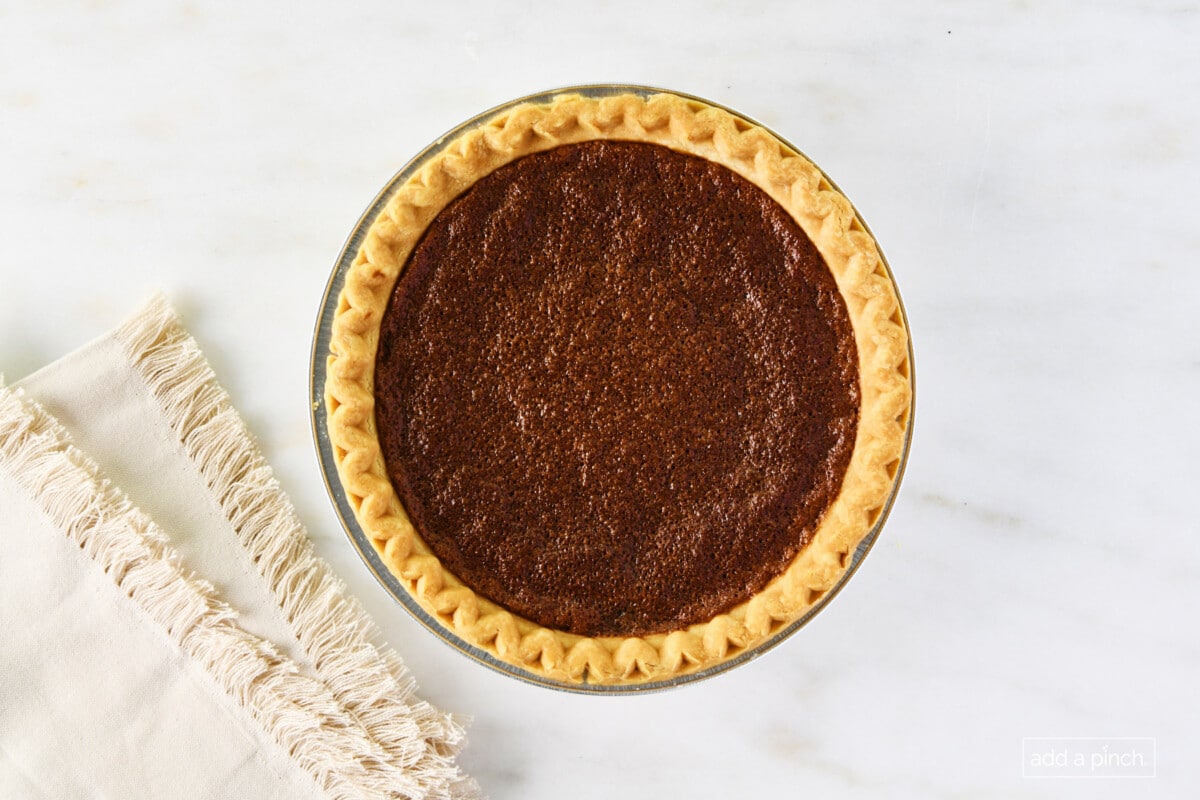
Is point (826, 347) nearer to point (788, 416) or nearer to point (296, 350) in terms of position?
point (788, 416)

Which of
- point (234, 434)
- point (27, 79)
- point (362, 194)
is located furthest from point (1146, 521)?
point (27, 79)

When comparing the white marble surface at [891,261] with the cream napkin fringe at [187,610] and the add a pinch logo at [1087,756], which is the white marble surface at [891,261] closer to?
the add a pinch logo at [1087,756]

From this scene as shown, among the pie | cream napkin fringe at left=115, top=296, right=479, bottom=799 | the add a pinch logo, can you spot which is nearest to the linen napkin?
cream napkin fringe at left=115, top=296, right=479, bottom=799

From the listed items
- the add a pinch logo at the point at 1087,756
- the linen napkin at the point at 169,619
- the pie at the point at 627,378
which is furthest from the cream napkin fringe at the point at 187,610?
the add a pinch logo at the point at 1087,756

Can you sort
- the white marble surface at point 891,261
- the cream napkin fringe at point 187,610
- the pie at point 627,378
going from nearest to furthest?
the pie at point 627,378, the cream napkin fringe at point 187,610, the white marble surface at point 891,261

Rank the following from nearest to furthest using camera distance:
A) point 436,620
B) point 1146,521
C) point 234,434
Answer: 1. point 436,620
2. point 234,434
3. point 1146,521

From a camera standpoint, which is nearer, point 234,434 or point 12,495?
point 12,495

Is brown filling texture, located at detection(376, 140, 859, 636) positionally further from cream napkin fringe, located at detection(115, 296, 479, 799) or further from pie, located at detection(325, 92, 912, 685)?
cream napkin fringe, located at detection(115, 296, 479, 799)
